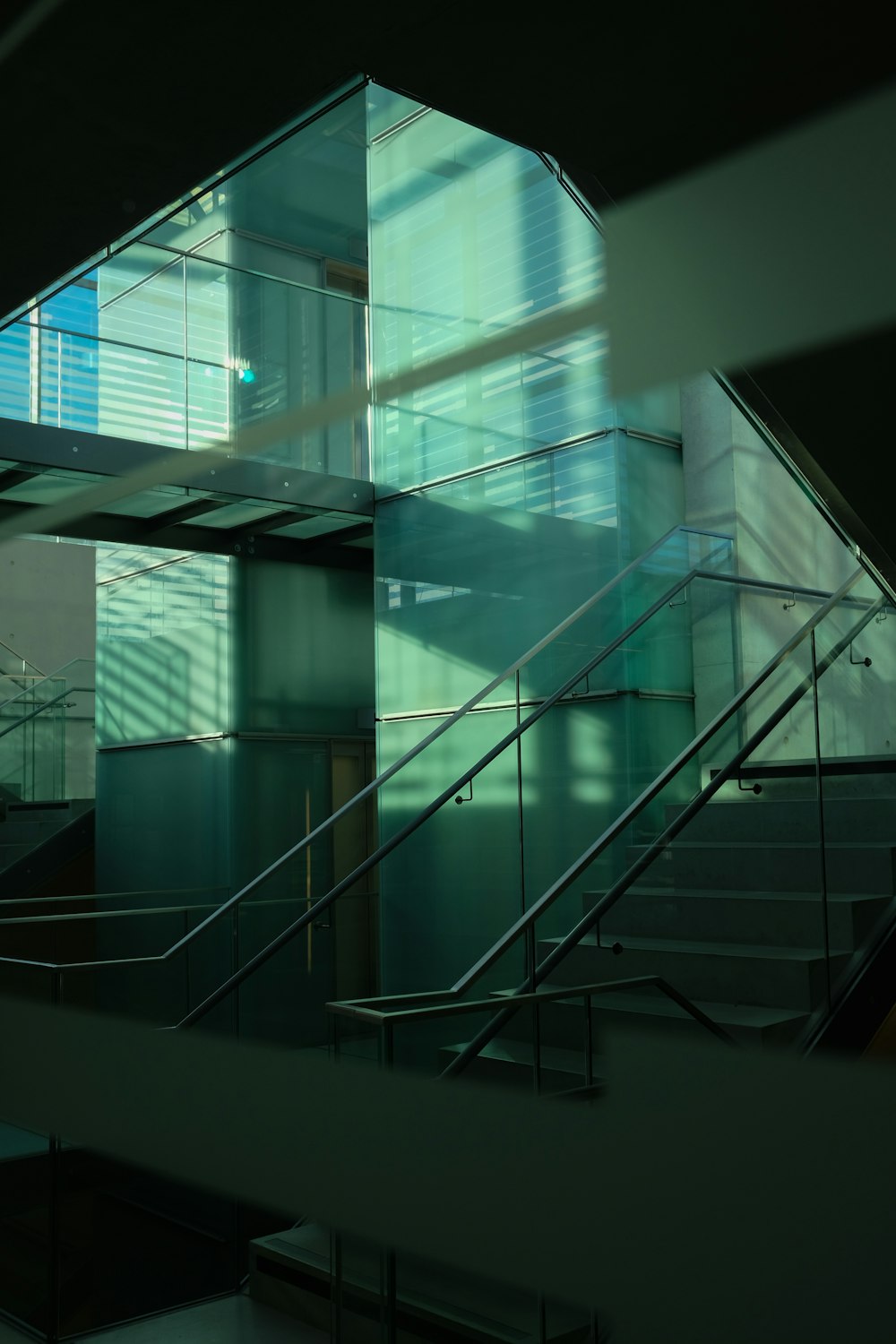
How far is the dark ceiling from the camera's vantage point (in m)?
1.87

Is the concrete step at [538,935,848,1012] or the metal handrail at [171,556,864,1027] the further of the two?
the concrete step at [538,935,848,1012]

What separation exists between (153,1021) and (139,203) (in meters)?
6.51

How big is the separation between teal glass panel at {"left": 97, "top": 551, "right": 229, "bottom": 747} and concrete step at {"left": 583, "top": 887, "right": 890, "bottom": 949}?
4378 mm

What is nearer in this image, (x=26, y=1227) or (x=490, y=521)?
(x=26, y=1227)

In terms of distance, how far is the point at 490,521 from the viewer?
711cm

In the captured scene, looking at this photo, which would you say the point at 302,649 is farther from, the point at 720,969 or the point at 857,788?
the point at 720,969

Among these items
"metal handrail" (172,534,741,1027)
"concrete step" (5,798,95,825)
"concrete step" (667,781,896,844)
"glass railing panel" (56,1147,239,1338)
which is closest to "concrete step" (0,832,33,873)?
"concrete step" (5,798,95,825)

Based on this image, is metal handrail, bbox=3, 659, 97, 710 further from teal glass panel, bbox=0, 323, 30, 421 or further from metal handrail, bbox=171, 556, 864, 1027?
metal handrail, bbox=171, 556, 864, 1027

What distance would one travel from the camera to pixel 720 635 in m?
6.36

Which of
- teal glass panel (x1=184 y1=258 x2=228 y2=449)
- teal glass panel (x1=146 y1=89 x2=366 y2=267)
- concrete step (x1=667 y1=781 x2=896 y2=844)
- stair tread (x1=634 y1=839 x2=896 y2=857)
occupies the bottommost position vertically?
stair tread (x1=634 y1=839 x2=896 y2=857)

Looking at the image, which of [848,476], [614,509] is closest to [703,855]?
[848,476]

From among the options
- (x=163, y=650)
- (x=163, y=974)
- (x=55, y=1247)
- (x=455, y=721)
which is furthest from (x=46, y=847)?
(x=55, y=1247)

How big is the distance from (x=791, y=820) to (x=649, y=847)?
0.65 metres

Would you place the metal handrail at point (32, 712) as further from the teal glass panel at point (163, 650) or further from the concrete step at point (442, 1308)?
the concrete step at point (442, 1308)
